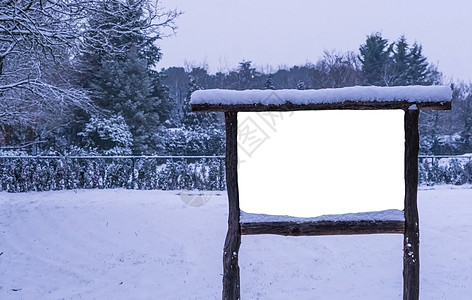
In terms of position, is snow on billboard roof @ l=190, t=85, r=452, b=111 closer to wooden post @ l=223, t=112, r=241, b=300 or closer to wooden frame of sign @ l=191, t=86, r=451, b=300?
wooden frame of sign @ l=191, t=86, r=451, b=300

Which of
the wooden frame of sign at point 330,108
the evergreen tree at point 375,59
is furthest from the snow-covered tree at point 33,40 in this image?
the evergreen tree at point 375,59

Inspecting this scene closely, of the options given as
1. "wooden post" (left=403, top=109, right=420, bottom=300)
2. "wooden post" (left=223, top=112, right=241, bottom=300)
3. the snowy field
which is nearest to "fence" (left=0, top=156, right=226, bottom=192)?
the snowy field

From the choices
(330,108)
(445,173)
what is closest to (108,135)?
(445,173)

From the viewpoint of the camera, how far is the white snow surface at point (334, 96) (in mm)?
4266

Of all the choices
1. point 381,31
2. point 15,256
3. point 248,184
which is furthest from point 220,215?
point 381,31

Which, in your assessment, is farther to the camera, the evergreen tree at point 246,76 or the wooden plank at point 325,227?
the evergreen tree at point 246,76

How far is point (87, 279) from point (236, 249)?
356cm

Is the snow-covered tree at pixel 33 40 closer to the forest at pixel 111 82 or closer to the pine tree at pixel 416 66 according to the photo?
the forest at pixel 111 82

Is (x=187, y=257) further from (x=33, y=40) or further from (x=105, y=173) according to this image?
(x=105, y=173)

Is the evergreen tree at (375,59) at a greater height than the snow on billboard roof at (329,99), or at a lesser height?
greater

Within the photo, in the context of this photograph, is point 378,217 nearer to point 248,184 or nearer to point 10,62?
point 248,184

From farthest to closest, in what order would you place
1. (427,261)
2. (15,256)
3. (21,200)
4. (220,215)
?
(21,200) → (220,215) → (15,256) → (427,261)

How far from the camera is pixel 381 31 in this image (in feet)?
122

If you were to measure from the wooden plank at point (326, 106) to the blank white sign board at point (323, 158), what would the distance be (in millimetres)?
82
